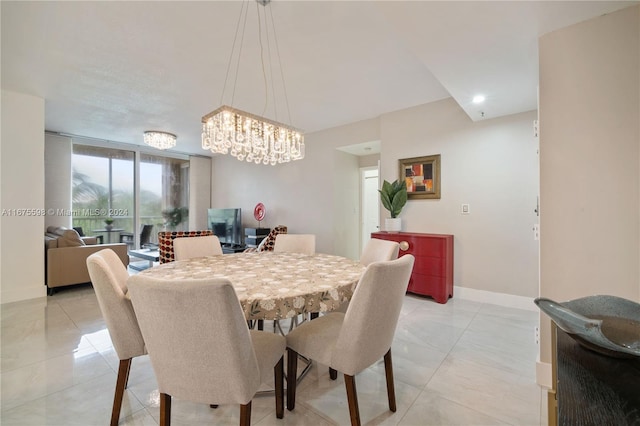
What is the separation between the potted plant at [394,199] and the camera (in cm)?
343

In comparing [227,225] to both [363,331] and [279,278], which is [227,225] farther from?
[363,331]

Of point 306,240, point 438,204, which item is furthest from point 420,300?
point 306,240

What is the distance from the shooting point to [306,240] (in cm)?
259

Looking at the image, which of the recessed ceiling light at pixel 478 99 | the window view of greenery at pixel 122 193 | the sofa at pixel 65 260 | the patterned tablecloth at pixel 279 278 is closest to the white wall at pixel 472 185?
the recessed ceiling light at pixel 478 99

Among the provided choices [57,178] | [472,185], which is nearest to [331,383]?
[472,185]

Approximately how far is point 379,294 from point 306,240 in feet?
4.93

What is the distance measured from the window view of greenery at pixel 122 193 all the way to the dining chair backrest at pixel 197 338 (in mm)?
5941

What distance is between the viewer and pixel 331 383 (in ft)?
5.54

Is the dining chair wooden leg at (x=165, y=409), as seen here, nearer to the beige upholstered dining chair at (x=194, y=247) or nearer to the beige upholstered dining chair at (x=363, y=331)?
the beige upholstered dining chair at (x=363, y=331)

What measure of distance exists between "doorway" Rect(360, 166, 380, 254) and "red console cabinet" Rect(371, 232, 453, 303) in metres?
1.77

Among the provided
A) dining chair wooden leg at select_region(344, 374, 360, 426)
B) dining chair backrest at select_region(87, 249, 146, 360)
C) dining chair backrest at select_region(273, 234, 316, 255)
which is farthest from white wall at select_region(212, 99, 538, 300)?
dining chair backrest at select_region(87, 249, 146, 360)

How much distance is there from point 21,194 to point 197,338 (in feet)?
13.3

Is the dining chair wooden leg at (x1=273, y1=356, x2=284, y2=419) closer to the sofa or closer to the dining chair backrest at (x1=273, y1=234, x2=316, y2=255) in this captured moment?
the dining chair backrest at (x1=273, y1=234, x2=316, y2=255)

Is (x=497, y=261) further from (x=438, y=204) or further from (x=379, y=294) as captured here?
(x=379, y=294)
